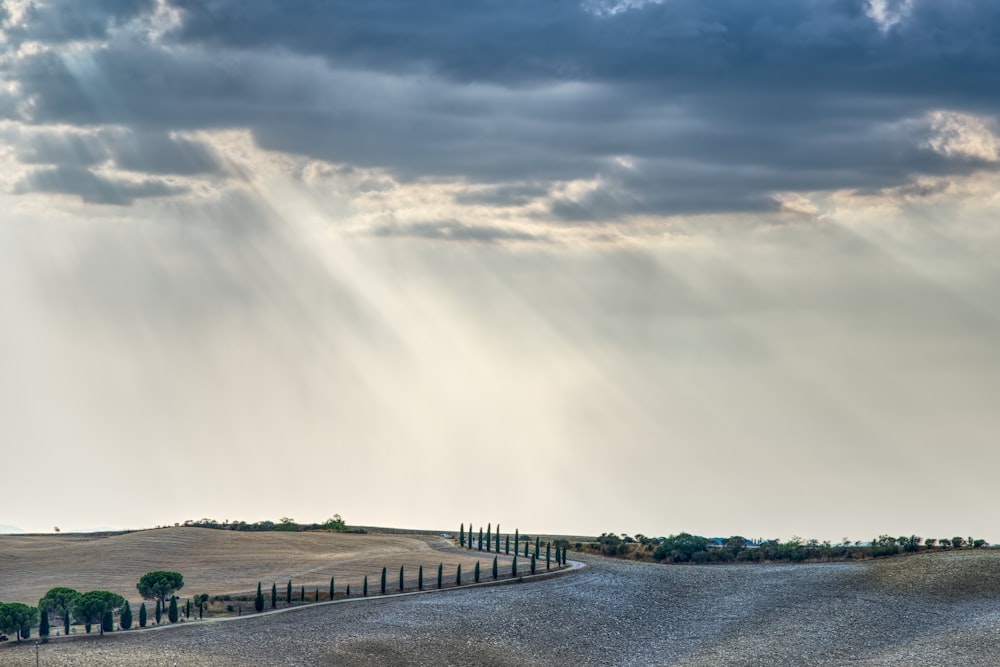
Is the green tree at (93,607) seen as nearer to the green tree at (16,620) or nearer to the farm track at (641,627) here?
the green tree at (16,620)

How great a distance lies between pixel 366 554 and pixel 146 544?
951 inches

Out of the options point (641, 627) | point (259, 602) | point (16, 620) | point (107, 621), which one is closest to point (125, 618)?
point (107, 621)

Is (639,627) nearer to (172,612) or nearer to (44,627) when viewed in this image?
(172,612)

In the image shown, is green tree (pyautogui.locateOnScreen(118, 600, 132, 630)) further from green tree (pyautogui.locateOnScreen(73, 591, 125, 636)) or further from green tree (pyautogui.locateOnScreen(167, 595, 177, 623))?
green tree (pyautogui.locateOnScreen(167, 595, 177, 623))

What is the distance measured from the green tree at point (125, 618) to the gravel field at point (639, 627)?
8.64 ft

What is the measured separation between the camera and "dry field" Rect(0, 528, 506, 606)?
12038 cm

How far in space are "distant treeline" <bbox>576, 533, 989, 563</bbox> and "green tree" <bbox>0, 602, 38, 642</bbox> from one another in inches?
2404

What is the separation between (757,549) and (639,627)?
38794mm

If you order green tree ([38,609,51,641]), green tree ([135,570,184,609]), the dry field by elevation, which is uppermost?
the dry field

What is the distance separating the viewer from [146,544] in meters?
147

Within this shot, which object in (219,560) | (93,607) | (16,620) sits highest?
(219,560)

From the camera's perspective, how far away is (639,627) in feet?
336

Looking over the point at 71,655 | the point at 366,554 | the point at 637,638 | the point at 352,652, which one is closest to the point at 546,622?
the point at 637,638

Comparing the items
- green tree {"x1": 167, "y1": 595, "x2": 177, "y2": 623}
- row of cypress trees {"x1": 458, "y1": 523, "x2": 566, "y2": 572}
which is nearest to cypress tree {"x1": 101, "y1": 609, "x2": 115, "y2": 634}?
green tree {"x1": 167, "y1": 595, "x2": 177, "y2": 623}
